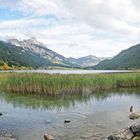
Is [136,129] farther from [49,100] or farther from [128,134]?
[49,100]

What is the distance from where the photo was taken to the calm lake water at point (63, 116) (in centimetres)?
1759

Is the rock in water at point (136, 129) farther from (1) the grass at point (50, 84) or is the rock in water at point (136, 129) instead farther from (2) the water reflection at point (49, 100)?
(1) the grass at point (50, 84)

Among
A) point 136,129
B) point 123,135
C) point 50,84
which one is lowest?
point 123,135

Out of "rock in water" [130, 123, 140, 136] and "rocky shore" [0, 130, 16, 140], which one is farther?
"rocky shore" [0, 130, 16, 140]

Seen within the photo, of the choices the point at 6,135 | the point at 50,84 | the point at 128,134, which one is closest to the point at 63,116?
the point at 6,135

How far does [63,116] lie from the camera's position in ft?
74.6

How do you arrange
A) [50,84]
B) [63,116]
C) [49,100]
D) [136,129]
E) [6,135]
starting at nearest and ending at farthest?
[136,129], [6,135], [63,116], [49,100], [50,84]

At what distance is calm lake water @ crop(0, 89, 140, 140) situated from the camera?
17594mm

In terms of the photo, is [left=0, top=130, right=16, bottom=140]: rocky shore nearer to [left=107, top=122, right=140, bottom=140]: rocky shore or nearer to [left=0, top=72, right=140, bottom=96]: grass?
[left=107, top=122, right=140, bottom=140]: rocky shore

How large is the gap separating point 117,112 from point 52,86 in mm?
10474

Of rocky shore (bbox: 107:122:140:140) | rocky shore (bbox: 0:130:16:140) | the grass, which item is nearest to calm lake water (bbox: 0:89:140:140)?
rocky shore (bbox: 0:130:16:140)

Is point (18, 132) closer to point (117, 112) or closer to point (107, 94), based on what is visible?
point (117, 112)

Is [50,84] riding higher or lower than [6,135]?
higher

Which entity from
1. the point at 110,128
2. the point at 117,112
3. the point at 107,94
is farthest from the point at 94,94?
the point at 110,128
